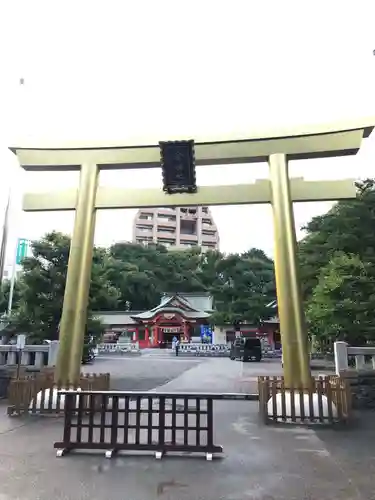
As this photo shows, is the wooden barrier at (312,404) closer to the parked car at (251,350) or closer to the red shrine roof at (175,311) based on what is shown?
the parked car at (251,350)

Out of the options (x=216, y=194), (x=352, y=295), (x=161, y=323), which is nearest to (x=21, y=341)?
(x=216, y=194)

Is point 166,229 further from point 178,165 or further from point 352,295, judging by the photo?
point 178,165

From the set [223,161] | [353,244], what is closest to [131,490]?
[223,161]

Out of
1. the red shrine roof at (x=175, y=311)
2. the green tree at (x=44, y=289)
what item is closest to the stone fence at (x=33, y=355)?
the green tree at (x=44, y=289)

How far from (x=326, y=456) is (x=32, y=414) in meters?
6.01

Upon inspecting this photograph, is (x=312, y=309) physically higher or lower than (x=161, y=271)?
lower

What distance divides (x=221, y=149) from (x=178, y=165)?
3.74 feet

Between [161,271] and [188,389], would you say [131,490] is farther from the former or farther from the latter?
[161,271]

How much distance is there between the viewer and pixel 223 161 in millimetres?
9641

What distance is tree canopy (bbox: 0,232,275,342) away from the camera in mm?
17234

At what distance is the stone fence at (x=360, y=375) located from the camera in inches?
395

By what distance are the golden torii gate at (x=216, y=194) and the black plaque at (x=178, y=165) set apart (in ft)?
0.91

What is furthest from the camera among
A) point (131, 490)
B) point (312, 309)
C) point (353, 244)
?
point (312, 309)

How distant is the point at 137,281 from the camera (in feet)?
187
